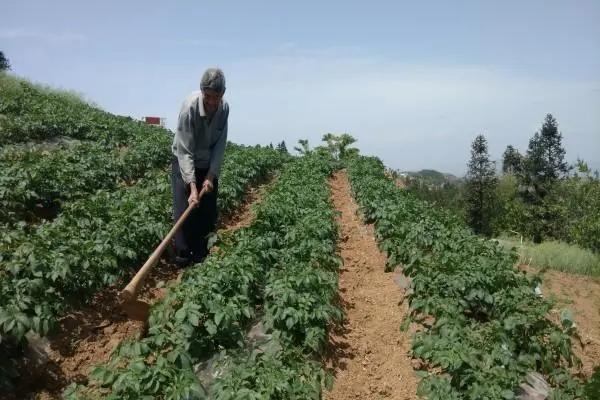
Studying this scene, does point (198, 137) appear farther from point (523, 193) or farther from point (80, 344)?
point (523, 193)

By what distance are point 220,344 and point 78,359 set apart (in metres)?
1.14

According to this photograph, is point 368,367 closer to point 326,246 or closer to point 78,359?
point 326,246

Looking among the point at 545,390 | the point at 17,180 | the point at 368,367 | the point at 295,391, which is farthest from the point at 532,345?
the point at 17,180

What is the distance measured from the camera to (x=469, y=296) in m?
4.21

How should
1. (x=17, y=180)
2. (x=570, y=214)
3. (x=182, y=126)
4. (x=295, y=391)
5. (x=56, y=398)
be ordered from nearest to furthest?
(x=295, y=391) < (x=56, y=398) < (x=182, y=126) < (x=17, y=180) < (x=570, y=214)

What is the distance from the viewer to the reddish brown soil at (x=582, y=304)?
4.60 m

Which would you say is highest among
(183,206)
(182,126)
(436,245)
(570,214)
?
(182,126)

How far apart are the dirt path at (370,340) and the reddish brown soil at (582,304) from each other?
1370 mm

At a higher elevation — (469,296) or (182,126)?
(182,126)

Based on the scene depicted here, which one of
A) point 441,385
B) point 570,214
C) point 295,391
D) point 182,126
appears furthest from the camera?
point 570,214

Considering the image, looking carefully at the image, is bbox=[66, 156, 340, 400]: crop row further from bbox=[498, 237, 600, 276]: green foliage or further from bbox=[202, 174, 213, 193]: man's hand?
bbox=[498, 237, 600, 276]: green foliage

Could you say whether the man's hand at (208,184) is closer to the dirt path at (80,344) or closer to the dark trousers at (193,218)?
the dark trousers at (193,218)

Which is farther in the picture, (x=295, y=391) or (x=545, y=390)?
(x=545, y=390)

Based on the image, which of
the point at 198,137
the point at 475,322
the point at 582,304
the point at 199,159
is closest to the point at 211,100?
the point at 198,137
